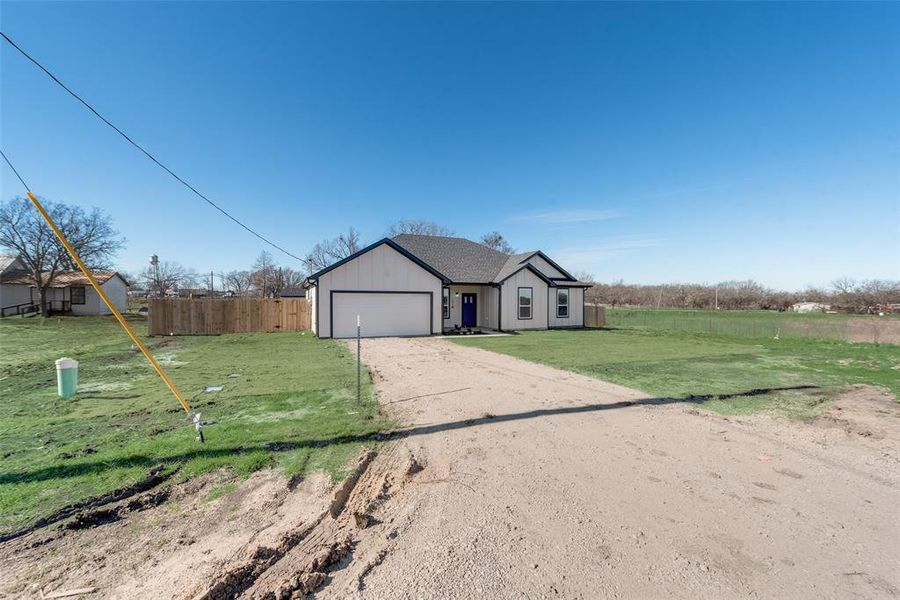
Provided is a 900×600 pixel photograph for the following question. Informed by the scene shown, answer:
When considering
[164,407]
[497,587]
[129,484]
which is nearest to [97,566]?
[129,484]

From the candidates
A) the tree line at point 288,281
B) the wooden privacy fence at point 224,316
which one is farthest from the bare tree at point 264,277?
the wooden privacy fence at point 224,316

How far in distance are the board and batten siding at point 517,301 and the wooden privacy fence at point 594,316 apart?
3729 millimetres

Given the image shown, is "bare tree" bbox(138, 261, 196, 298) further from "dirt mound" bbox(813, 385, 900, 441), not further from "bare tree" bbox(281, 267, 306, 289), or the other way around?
"dirt mound" bbox(813, 385, 900, 441)

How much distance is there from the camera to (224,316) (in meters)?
19.0

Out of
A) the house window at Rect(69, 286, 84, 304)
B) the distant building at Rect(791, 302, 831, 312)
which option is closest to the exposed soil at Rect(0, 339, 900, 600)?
the house window at Rect(69, 286, 84, 304)

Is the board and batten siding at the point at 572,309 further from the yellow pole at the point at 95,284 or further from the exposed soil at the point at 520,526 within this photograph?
the yellow pole at the point at 95,284

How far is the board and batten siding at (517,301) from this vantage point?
21.2 m

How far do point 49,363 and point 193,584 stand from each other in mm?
12213

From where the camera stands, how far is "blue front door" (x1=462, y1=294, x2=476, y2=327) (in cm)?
2230

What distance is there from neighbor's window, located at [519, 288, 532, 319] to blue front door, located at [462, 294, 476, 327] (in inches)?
111

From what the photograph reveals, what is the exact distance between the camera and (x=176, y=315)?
18203mm

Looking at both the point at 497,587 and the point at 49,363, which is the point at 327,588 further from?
→ the point at 49,363

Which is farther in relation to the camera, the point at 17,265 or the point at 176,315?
the point at 17,265

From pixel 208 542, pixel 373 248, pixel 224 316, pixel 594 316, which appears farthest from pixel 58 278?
pixel 594 316
